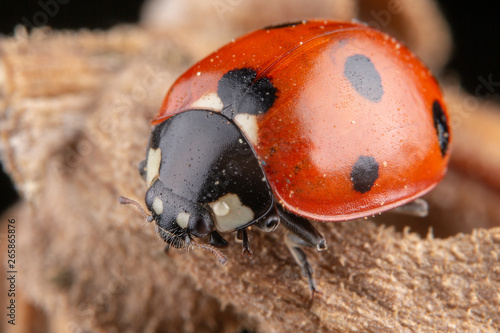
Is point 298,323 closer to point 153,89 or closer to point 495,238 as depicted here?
point 495,238

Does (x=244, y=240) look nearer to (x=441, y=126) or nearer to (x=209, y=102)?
(x=209, y=102)

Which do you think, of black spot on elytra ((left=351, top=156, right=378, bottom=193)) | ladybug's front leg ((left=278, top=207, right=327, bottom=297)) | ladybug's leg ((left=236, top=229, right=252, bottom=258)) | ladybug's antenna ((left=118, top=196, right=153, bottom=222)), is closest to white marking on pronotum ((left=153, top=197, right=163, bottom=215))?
ladybug's antenna ((left=118, top=196, right=153, bottom=222))

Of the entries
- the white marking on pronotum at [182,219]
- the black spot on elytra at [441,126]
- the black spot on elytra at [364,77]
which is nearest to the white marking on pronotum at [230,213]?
the white marking on pronotum at [182,219]

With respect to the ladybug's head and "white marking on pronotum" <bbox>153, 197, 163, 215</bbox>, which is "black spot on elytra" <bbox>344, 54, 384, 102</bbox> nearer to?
the ladybug's head

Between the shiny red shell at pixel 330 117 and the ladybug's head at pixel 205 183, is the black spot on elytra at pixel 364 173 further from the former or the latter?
A: the ladybug's head at pixel 205 183

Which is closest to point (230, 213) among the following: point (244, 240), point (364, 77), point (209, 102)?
point (244, 240)

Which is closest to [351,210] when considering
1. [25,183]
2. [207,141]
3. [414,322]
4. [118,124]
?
[414,322]

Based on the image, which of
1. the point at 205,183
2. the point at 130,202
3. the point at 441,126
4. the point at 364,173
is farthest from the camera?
the point at 441,126
